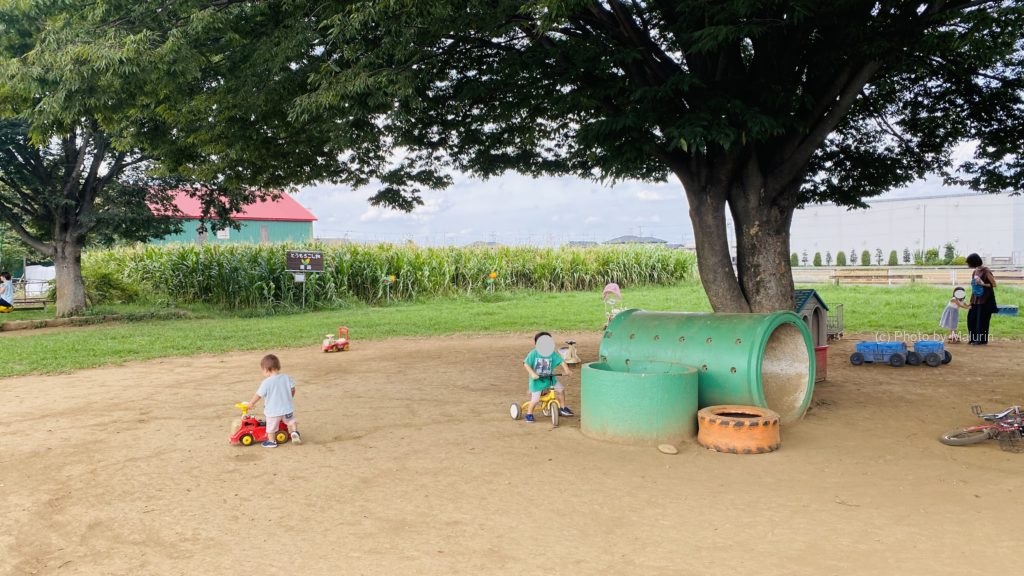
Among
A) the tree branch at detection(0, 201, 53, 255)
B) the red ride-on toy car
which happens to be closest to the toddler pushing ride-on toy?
the red ride-on toy car

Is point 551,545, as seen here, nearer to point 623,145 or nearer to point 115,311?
point 623,145

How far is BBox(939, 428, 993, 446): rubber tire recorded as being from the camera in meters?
6.58

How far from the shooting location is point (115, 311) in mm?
20375

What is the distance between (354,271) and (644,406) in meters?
18.8

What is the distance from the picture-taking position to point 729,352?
7.04 m

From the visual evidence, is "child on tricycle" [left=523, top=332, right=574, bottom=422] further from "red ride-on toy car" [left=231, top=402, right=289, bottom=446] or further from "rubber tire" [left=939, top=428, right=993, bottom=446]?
"rubber tire" [left=939, top=428, right=993, bottom=446]

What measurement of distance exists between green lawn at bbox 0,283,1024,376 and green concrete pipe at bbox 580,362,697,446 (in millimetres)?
9292

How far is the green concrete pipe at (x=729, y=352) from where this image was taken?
22.8 ft

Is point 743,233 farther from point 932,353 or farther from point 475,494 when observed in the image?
point 475,494

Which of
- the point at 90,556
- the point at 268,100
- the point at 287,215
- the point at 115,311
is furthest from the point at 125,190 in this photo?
the point at 287,215

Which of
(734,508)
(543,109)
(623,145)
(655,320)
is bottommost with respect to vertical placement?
(734,508)

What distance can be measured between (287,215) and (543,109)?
37079 millimetres

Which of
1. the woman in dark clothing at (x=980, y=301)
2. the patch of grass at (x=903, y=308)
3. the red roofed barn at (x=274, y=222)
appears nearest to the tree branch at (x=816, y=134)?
the woman in dark clothing at (x=980, y=301)

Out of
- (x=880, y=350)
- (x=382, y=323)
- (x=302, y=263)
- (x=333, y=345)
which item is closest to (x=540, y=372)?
(x=880, y=350)
